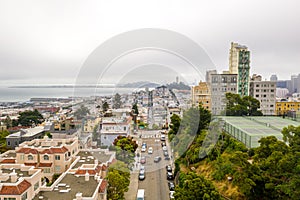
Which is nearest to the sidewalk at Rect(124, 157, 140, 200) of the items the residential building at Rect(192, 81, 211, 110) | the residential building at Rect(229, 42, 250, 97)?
the residential building at Rect(192, 81, 211, 110)

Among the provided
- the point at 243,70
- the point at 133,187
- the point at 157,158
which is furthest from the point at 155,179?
the point at 243,70

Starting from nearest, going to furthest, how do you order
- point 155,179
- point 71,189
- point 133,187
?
point 71,189 < point 133,187 < point 155,179

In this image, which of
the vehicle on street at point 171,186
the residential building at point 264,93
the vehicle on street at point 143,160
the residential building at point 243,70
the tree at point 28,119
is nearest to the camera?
the vehicle on street at point 171,186

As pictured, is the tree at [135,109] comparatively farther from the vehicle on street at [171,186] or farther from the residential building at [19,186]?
the residential building at [19,186]

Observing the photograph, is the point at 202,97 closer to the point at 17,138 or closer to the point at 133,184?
the point at 133,184

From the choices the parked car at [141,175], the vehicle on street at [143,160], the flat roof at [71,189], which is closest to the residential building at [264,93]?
the vehicle on street at [143,160]

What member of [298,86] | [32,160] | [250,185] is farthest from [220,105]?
[298,86]

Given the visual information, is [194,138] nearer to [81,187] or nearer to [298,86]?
[81,187]
